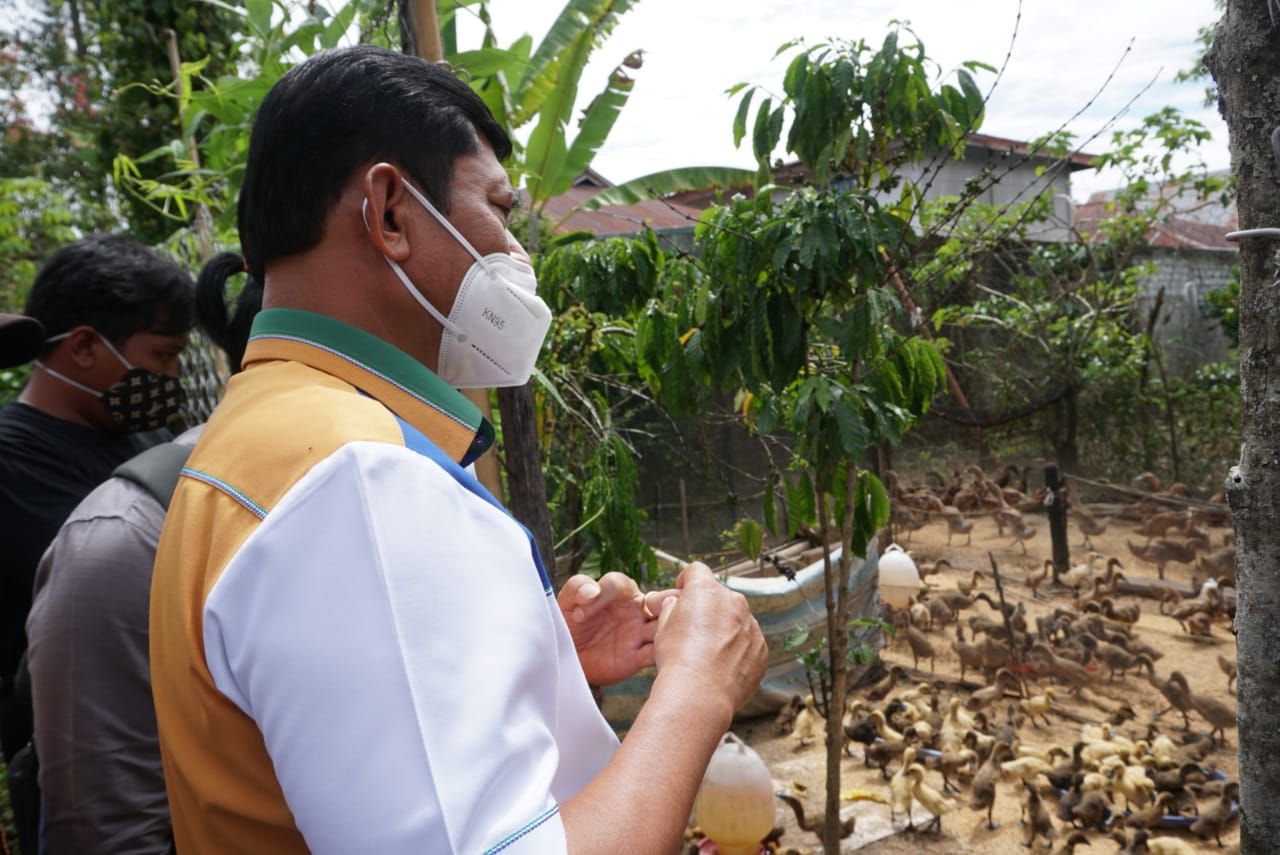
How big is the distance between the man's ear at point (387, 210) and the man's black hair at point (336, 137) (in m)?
0.03

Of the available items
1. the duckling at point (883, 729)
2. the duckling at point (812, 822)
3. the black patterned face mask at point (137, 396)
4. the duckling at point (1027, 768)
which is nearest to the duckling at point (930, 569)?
the duckling at point (883, 729)

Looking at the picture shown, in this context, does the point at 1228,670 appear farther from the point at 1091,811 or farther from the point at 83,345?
the point at 83,345

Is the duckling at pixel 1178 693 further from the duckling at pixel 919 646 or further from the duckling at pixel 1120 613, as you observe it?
the duckling at pixel 1120 613

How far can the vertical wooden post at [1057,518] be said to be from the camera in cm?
973

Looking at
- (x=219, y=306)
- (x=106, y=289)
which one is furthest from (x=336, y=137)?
(x=106, y=289)

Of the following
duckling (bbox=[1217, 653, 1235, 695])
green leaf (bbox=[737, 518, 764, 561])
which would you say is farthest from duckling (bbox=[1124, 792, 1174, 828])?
green leaf (bbox=[737, 518, 764, 561])

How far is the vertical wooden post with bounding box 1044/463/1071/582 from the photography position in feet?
31.9

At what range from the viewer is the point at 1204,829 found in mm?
4598

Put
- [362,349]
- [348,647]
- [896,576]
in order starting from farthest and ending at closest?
[896,576] → [362,349] → [348,647]

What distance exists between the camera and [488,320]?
1320mm

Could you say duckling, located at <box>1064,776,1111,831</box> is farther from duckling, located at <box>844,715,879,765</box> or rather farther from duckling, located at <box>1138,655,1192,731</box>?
duckling, located at <box>1138,655,1192,731</box>

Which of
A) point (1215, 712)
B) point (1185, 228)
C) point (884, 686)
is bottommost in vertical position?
point (884, 686)

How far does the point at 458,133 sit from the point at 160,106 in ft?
24.4

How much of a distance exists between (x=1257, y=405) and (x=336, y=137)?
1.71 metres
